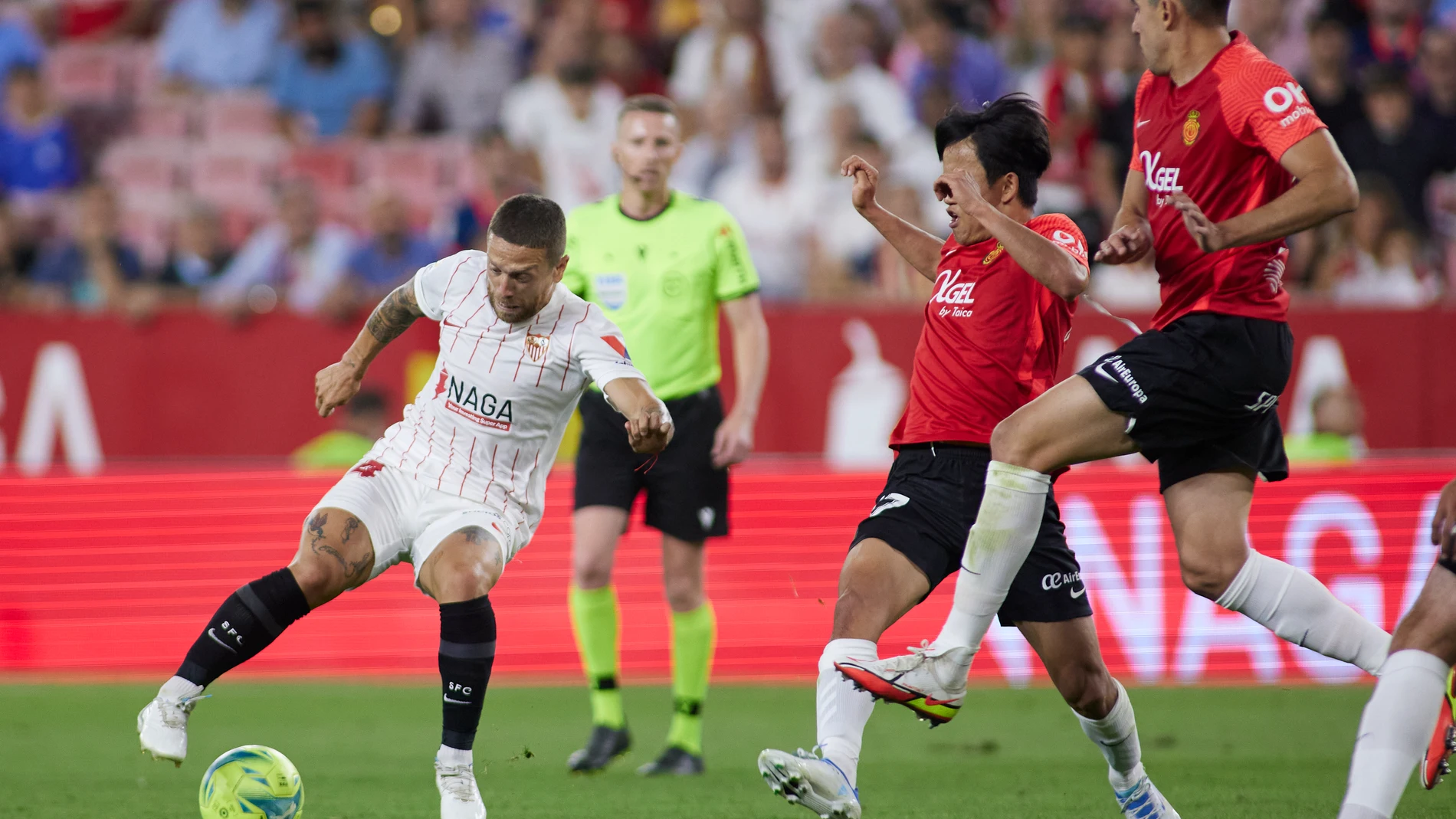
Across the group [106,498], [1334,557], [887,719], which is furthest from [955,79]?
[106,498]

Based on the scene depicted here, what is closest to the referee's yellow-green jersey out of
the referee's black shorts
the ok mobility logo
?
the referee's black shorts

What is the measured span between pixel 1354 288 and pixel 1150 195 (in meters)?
6.65

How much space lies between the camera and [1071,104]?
40.4 ft

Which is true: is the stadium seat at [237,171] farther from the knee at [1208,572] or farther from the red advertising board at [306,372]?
the knee at [1208,572]

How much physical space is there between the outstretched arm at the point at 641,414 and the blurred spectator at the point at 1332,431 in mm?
5833

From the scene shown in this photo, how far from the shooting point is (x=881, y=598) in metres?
4.67

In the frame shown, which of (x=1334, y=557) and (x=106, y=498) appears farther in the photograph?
(x=106, y=498)

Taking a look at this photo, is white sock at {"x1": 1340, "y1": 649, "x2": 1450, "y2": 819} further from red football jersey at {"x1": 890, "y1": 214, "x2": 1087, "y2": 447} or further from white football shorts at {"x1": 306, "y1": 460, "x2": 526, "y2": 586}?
white football shorts at {"x1": 306, "y1": 460, "x2": 526, "y2": 586}

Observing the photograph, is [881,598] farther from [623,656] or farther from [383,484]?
[623,656]

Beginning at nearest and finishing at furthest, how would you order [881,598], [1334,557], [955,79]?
[881,598], [1334,557], [955,79]

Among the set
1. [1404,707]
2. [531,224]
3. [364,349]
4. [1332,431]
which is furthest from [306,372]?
[1404,707]

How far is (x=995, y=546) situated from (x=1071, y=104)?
852cm

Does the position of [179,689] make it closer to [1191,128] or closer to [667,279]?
[667,279]

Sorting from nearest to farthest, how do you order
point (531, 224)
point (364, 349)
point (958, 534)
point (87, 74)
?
point (958, 534)
point (531, 224)
point (364, 349)
point (87, 74)
